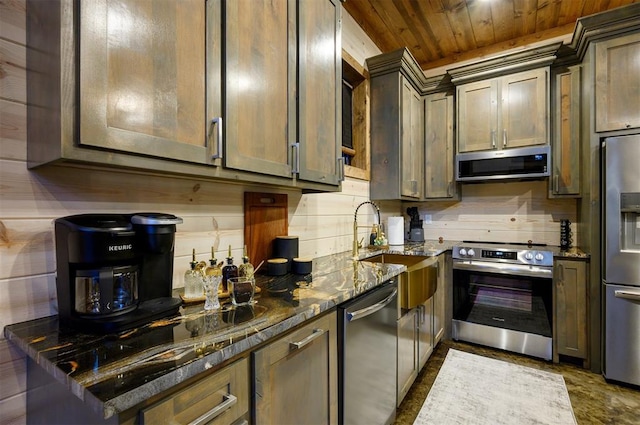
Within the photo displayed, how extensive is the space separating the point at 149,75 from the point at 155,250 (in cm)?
55

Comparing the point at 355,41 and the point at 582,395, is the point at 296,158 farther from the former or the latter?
the point at 582,395

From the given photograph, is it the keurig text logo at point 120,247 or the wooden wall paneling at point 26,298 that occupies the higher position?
the keurig text logo at point 120,247

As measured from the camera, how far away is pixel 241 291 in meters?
1.15

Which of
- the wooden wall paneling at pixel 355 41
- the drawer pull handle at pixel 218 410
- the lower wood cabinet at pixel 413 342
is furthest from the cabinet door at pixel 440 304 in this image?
the drawer pull handle at pixel 218 410

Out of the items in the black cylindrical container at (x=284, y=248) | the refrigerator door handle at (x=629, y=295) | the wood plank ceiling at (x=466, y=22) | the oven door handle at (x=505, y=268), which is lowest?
the refrigerator door handle at (x=629, y=295)

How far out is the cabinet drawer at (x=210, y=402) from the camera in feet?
2.20

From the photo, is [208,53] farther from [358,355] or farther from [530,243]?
[530,243]

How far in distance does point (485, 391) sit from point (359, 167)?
6.92ft

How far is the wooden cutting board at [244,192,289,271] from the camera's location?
5.55ft

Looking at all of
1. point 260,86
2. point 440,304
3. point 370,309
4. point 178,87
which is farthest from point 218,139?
point 440,304

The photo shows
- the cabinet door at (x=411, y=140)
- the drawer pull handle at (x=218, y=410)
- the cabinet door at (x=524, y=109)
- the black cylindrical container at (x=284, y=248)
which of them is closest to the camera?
the drawer pull handle at (x=218, y=410)

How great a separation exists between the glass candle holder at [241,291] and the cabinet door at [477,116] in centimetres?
289

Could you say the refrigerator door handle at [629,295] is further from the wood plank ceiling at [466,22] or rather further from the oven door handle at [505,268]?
the wood plank ceiling at [466,22]

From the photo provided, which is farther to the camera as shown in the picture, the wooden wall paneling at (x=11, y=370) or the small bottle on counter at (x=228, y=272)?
the small bottle on counter at (x=228, y=272)
